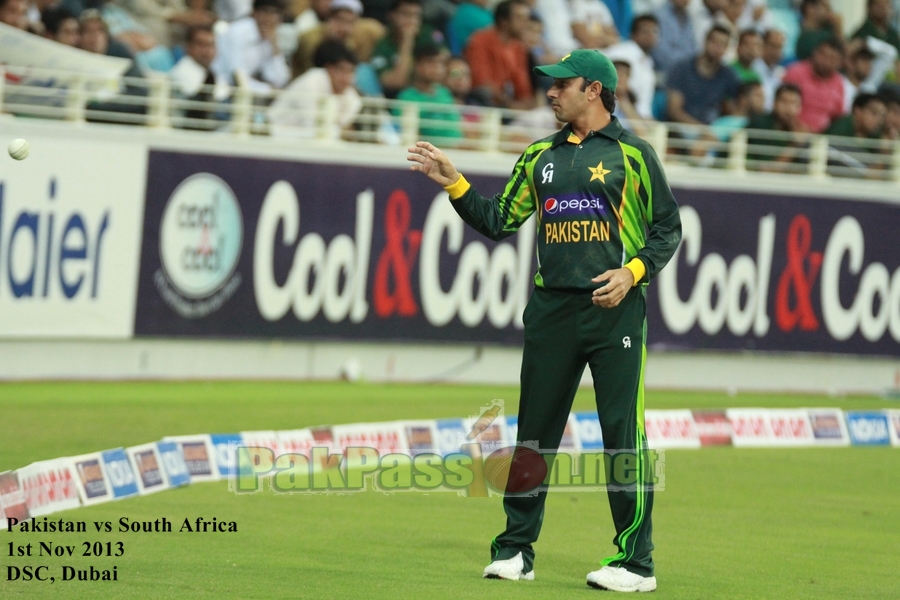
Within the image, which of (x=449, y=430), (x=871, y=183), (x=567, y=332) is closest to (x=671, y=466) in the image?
(x=449, y=430)

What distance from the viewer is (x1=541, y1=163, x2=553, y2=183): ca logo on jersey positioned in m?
6.88

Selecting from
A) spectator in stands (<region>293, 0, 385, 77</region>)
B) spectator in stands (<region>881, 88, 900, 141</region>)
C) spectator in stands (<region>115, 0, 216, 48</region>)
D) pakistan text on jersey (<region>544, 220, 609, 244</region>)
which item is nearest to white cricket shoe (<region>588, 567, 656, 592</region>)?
pakistan text on jersey (<region>544, 220, 609, 244</region>)

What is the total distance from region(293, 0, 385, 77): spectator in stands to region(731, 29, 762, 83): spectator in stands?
560 centimetres

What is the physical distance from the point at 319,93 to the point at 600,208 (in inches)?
461

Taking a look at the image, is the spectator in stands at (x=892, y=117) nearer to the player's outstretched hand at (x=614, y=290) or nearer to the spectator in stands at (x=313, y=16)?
the spectator in stands at (x=313, y=16)

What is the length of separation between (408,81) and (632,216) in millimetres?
12600

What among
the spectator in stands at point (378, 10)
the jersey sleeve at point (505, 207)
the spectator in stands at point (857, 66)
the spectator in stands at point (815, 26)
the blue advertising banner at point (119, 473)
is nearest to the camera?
the jersey sleeve at point (505, 207)

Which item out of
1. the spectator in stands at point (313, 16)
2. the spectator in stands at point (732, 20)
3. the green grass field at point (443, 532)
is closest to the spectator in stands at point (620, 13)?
the spectator in stands at point (732, 20)

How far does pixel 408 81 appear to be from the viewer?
753 inches

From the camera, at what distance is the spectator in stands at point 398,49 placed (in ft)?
61.2

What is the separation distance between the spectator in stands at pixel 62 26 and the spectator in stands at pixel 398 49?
13.8ft

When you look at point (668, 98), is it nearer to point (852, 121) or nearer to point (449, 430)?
point (852, 121)

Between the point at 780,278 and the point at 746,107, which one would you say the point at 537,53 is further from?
the point at 780,278

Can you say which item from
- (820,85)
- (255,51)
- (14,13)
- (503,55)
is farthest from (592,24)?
(14,13)
